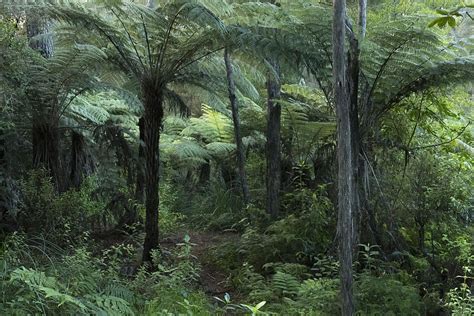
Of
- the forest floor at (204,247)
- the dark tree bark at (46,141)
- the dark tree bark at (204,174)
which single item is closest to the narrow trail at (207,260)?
the forest floor at (204,247)

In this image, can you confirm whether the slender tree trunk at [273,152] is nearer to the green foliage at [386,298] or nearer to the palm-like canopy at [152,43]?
the palm-like canopy at [152,43]

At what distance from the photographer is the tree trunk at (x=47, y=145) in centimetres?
670

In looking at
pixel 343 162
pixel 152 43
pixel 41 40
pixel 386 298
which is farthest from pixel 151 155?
pixel 41 40

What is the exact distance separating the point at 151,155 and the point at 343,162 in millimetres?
2785

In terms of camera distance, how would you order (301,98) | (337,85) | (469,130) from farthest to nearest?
(301,98)
(469,130)
(337,85)

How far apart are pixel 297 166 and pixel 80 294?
4.71 metres

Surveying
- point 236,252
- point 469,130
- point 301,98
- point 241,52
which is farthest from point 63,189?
point 469,130

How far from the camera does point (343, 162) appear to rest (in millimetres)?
3727

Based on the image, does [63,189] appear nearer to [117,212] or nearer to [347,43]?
[117,212]

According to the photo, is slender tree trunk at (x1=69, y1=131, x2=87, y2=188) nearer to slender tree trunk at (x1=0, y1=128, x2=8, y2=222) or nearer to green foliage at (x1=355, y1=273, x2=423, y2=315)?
slender tree trunk at (x1=0, y1=128, x2=8, y2=222)

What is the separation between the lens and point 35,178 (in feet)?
20.1

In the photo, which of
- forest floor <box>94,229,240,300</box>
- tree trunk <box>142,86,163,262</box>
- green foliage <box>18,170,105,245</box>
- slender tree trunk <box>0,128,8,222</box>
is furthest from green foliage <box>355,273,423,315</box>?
slender tree trunk <box>0,128,8,222</box>

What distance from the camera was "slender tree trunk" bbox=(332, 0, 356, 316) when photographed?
3705mm

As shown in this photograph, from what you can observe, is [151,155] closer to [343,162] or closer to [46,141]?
[46,141]
